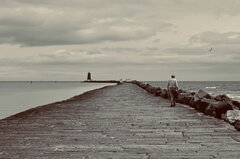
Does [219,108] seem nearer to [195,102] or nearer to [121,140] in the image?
[195,102]

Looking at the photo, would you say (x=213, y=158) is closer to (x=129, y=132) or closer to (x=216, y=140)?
(x=216, y=140)

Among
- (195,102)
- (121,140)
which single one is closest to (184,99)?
(195,102)

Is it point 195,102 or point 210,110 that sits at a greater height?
point 195,102

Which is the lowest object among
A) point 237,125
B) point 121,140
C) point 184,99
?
point 121,140

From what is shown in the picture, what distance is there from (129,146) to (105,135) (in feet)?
6.19

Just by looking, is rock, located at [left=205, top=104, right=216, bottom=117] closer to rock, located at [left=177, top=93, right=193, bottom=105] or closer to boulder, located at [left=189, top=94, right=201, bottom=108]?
boulder, located at [left=189, top=94, right=201, bottom=108]

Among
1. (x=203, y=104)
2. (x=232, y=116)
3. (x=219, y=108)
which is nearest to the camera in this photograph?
(x=232, y=116)

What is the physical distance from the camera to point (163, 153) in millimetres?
8172

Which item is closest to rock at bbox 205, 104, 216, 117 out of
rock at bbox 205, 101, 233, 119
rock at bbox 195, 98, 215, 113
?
rock at bbox 205, 101, 233, 119

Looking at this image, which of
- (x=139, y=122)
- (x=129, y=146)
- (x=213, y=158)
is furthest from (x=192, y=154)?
(x=139, y=122)

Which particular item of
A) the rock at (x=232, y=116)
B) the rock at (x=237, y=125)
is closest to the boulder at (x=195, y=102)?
the rock at (x=232, y=116)

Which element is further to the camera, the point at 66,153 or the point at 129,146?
the point at 129,146

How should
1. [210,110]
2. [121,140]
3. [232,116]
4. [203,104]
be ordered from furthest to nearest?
[203,104] < [210,110] < [232,116] < [121,140]

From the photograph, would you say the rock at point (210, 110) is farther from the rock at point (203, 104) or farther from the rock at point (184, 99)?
the rock at point (184, 99)
